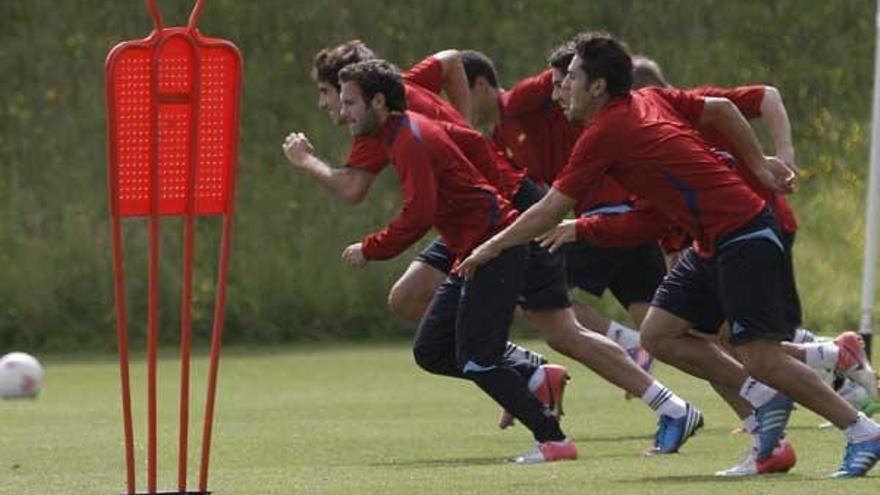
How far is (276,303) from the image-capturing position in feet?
71.3

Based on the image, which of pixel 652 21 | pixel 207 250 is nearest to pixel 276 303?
pixel 207 250

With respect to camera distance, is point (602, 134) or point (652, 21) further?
point (652, 21)

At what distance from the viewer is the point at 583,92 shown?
8711mm

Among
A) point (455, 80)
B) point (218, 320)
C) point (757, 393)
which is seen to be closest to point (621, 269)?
point (455, 80)

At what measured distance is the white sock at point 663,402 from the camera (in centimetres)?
1030

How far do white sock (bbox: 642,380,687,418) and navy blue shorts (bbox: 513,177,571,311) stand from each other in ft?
2.33

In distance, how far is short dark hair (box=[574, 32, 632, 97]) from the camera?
867 cm

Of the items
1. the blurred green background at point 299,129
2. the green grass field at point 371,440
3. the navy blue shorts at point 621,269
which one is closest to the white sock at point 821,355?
the green grass field at point 371,440

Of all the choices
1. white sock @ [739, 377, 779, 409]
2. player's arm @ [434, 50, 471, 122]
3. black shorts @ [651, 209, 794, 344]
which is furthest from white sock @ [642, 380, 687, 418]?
player's arm @ [434, 50, 471, 122]

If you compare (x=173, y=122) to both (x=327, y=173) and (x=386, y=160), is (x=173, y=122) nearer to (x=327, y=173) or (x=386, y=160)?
(x=327, y=173)

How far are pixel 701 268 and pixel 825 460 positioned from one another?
112cm

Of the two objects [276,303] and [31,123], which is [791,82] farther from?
[31,123]

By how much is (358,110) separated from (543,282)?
5.30 ft

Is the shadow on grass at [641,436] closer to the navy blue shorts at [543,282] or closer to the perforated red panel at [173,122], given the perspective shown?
the navy blue shorts at [543,282]
